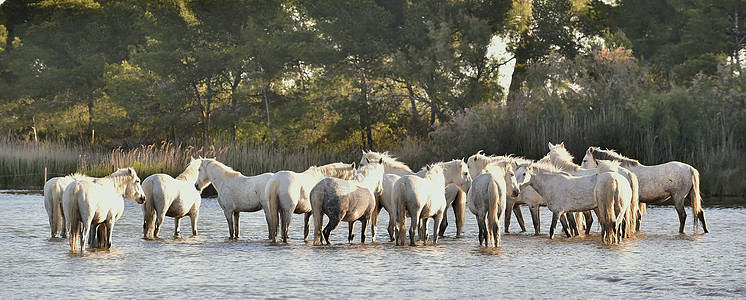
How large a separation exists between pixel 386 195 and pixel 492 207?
2.11m

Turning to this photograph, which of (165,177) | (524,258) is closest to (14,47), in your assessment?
(165,177)

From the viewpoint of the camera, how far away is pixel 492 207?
13602mm

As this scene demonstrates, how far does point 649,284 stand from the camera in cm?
1030

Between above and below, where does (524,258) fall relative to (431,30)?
below

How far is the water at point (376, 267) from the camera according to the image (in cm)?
985

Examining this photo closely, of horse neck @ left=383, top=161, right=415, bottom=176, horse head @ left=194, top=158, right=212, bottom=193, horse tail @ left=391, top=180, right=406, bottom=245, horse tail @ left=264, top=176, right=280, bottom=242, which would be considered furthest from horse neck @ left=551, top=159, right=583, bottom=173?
horse head @ left=194, top=158, right=212, bottom=193

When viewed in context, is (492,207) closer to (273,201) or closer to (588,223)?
(273,201)

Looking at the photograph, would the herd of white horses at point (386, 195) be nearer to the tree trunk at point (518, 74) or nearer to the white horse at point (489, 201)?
the white horse at point (489, 201)

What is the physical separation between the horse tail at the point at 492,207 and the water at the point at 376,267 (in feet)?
1.03

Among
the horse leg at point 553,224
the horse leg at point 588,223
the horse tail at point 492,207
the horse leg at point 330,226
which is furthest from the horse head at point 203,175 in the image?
the horse leg at point 588,223

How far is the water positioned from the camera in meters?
9.85

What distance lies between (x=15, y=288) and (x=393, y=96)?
34.9 metres

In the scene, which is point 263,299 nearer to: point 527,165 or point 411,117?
point 527,165

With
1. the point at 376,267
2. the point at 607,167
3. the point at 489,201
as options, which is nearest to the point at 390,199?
the point at 489,201
